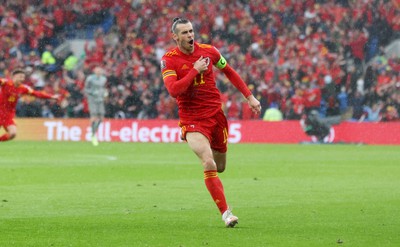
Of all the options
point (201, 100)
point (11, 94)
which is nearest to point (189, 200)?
point (201, 100)

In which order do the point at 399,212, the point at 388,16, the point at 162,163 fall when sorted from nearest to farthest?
the point at 399,212, the point at 162,163, the point at 388,16

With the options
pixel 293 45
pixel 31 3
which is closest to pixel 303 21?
pixel 293 45

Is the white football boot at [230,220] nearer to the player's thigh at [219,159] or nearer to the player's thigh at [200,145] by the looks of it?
the player's thigh at [200,145]

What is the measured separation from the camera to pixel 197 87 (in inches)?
442

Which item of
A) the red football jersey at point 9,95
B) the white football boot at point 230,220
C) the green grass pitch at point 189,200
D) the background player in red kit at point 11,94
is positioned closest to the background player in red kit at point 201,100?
the white football boot at point 230,220

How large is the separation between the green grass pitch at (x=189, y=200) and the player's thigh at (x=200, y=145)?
737mm

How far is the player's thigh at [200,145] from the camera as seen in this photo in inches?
432

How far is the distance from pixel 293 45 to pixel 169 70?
27809mm

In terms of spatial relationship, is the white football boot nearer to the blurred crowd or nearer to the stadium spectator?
the stadium spectator

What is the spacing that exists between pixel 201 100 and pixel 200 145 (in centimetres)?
57

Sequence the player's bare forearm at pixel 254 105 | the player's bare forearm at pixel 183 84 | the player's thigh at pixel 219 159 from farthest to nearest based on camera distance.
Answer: the player's thigh at pixel 219 159, the player's bare forearm at pixel 254 105, the player's bare forearm at pixel 183 84

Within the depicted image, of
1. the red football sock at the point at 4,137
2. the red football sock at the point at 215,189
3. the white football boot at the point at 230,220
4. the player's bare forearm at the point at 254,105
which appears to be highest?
the player's bare forearm at the point at 254,105

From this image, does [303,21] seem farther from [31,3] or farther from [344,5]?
[31,3]

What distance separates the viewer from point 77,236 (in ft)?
31.1
